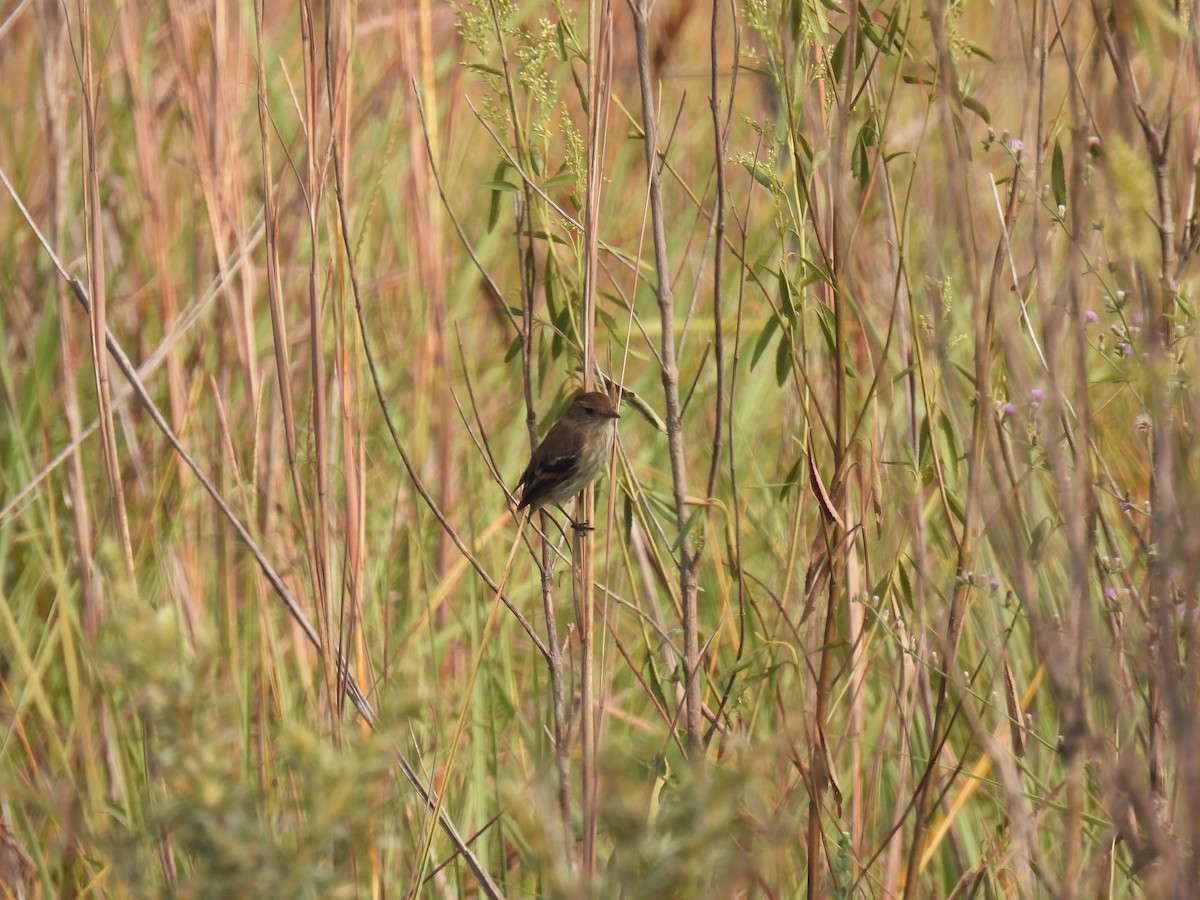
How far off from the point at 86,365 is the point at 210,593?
845 millimetres

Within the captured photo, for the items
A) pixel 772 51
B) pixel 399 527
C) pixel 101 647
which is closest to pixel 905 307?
pixel 772 51

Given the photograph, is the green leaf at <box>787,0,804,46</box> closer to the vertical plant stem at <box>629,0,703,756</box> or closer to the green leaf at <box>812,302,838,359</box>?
the vertical plant stem at <box>629,0,703,756</box>

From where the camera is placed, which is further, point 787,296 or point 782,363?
point 782,363

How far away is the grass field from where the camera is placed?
46.6 inches

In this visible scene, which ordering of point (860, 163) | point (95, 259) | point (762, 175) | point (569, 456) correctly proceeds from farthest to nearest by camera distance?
point (569, 456), point (95, 259), point (860, 163), point (762, 175)

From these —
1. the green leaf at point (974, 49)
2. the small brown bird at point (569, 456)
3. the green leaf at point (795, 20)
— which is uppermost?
the green leaf at point (795, 20)

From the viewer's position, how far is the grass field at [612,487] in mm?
1184

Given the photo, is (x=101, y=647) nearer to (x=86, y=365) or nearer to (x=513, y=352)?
(x=513, y=352)

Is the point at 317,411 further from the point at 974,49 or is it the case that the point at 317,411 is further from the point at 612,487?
the point at 974,49

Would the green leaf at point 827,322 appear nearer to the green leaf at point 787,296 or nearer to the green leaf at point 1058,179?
the green leaf at point 787,296

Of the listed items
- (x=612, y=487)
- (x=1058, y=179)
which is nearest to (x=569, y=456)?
(x=612, y=487)

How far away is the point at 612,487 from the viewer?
1.77 metres

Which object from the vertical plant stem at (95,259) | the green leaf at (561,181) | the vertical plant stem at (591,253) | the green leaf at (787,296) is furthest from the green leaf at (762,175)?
the vertical plant stem at (95,259)

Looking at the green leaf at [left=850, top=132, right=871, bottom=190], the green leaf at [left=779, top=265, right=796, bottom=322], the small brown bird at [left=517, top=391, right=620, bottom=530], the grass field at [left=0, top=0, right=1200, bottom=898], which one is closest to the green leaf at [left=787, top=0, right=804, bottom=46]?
the grass field at [left=0, top=0, right=1200, bottom=898]
